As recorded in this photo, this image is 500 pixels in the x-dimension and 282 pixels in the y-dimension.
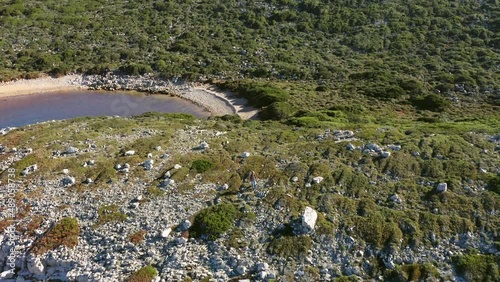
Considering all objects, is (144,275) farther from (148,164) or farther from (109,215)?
(148,164)

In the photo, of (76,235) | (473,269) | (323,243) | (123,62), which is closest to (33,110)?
(123,62)

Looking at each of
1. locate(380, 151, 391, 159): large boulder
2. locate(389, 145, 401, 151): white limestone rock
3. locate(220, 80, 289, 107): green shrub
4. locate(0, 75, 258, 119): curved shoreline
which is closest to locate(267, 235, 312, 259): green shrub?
locate(380, 151, 391, 159): large boulder

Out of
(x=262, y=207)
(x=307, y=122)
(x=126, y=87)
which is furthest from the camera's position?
(x=126, y=87)

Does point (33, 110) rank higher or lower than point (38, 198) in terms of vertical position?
lower

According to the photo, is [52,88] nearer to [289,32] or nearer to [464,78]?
[289,32]

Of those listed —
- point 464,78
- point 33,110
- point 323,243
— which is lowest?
point 33,110

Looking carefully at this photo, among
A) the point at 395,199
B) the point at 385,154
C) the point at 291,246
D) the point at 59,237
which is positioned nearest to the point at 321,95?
the point at 385,154
